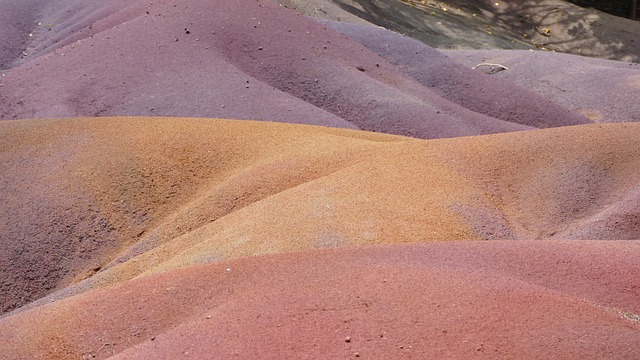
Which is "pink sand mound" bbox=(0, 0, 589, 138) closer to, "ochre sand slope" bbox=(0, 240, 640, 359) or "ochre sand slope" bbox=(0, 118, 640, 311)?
"ochre sand slope" bbox=(0, 118, 640, 311)

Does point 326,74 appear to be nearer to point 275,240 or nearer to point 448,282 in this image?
point 275,240

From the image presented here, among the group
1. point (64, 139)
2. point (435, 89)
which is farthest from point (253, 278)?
point (435, 89)

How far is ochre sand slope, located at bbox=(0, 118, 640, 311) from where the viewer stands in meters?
6.29

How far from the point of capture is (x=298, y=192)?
22.0 ft

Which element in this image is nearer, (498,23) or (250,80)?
(250,80)

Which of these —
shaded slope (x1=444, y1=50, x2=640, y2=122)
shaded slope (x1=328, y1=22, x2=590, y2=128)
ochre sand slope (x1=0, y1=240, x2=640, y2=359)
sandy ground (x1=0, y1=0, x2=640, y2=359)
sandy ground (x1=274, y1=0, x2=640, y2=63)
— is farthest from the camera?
sandy ground (x1=274, y1=0, x2=640, y2=63)

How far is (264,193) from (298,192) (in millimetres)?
447

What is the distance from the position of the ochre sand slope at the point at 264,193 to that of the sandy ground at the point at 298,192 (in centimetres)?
2

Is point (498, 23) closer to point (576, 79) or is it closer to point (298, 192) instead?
point (576, 79)

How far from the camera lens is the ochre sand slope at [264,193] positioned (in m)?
6.29

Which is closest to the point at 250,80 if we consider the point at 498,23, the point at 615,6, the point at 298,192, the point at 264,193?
the point at 264,193

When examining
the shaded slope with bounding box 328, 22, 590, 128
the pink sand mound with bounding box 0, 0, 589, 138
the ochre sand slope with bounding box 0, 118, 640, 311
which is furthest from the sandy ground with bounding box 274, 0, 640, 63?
the ochre sand slope with bounding box 0, 118, 640, 311

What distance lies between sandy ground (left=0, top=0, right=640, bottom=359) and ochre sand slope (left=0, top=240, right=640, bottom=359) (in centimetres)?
1

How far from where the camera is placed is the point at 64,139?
26.6 feet
